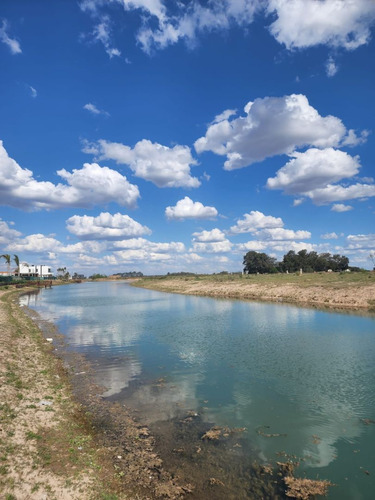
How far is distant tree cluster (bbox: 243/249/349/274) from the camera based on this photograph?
472 ft

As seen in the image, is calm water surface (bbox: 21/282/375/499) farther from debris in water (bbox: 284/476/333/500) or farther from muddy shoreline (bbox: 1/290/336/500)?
muddy shoreline (bbox: 1/290/336/500)

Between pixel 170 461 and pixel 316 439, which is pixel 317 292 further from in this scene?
pixel 170 461

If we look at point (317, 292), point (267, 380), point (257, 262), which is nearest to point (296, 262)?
point (257, 262)

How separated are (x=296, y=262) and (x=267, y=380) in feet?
458

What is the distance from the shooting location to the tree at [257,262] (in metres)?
166

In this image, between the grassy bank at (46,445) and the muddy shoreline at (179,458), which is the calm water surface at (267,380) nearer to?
the muddy shoreline at (179,458)

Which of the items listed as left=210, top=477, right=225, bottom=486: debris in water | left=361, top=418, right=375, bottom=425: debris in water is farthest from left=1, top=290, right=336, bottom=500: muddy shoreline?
left=361, top=418, right=375, bottom=425: debris in water

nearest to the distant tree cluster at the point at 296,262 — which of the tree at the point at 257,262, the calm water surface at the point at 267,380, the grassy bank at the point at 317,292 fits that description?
the tree at the point at 257,262

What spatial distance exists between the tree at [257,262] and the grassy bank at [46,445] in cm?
15193

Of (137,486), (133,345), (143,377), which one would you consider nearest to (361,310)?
→ (133,345)

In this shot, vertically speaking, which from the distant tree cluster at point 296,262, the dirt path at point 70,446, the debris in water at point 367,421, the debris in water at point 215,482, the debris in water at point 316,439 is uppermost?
the distant tree cluster at point 296,262

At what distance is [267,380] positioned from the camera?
67.3 feet

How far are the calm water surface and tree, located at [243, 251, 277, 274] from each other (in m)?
126

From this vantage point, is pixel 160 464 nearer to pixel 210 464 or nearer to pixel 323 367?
pixel 210 464
